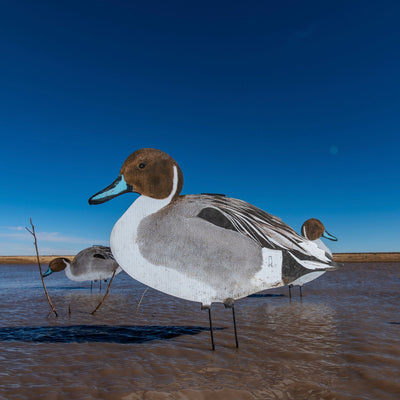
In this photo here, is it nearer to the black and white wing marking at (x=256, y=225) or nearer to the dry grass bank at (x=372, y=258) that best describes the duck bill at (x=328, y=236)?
Result: the black and white wing marking at (x=256, y=225)

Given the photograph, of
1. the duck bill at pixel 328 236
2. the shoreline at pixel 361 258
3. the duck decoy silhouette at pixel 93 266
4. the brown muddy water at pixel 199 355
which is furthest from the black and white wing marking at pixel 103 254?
the shoreline at pixel 361 258

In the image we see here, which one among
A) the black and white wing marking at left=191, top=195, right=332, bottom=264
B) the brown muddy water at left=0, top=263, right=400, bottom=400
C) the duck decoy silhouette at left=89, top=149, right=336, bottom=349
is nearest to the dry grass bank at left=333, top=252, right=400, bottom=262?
the brown muddy water at left=0, top=263, right=400, bottom=400

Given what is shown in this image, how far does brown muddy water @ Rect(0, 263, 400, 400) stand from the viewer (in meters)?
2.20

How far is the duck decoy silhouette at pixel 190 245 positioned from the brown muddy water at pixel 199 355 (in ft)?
1.98

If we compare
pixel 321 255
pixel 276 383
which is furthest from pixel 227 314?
pixel 276 383

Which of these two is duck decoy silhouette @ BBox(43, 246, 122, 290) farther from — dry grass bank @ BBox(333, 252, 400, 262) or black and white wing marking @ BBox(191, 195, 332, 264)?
dry grass bank @ BBox(333, 252, 400, 262)

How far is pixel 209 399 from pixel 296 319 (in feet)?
9.86

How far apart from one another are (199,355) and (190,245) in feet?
3.45

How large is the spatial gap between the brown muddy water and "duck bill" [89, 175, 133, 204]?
4.66 ft

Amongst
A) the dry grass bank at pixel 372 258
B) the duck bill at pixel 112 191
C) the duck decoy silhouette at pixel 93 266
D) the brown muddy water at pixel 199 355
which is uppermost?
the duck bill at pixel 112 191

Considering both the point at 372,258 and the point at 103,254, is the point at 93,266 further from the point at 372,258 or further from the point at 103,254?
the point at 372,258

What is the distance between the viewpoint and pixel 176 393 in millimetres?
2137

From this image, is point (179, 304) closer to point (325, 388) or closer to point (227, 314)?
point (227, 314)

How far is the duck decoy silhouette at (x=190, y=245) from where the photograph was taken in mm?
2719
